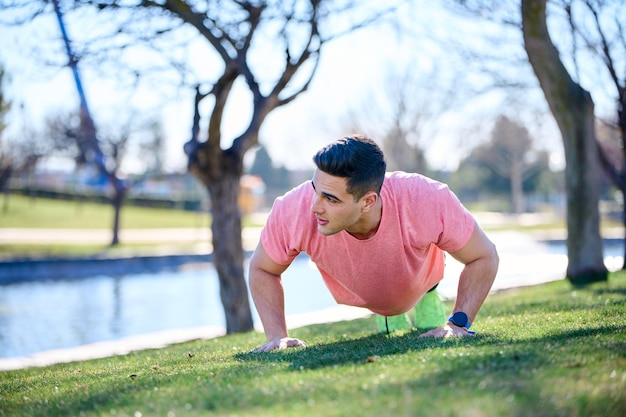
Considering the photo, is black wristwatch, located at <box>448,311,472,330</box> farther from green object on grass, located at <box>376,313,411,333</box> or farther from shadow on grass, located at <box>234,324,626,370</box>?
green object on grass, located at <box>376,313,411,333</box>

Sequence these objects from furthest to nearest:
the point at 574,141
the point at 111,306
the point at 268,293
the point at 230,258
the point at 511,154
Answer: the point at 511,154
the point at 111,306
the point at 574,141
the point at 230,258
the point at 268,293

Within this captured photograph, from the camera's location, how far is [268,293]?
4.30m

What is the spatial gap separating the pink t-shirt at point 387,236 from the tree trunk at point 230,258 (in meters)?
5.69

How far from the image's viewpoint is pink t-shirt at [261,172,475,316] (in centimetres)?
401

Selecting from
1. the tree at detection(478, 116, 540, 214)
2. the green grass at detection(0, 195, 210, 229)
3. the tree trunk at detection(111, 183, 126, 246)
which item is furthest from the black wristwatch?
the tree at detection(478, 116, 540, 214)

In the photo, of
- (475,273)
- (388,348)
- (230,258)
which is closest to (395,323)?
(475,273)

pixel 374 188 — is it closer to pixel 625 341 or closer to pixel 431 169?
pixel 625 341

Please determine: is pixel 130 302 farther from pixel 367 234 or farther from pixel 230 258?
pixel 367 234

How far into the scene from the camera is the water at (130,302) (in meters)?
11.7

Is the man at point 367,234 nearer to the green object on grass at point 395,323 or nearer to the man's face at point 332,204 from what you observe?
the man's face at point 332,204

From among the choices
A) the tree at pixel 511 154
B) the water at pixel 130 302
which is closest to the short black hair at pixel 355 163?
the water at pixel 130 302

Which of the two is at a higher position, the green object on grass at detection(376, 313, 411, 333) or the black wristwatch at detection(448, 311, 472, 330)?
the black wristwatch at detection(448, 311, 472, 330)

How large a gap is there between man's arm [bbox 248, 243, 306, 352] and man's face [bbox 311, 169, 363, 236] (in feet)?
1.96

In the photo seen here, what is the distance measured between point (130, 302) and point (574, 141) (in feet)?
30.5
